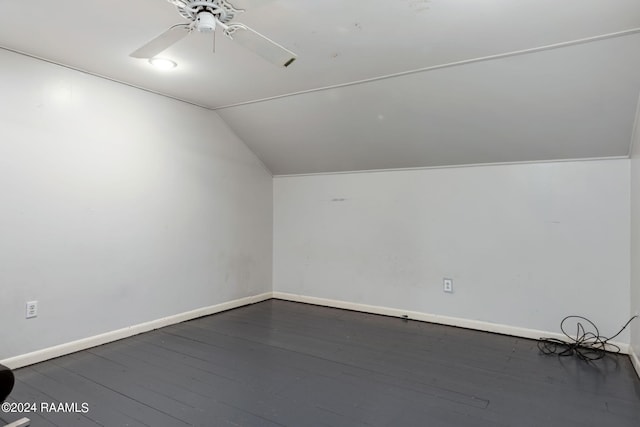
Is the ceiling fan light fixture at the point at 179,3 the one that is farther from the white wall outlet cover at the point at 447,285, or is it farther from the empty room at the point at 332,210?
the white wall outlet cover at the point at 447,285

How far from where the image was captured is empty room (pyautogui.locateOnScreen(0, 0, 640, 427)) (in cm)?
203

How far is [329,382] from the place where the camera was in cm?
236

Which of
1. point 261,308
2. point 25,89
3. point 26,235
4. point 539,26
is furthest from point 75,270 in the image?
point 539,26

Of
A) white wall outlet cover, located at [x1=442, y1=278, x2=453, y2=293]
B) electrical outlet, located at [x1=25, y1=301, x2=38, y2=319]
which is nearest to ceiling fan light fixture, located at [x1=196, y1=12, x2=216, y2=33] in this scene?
electrical outlet, located at [x1=25, y1=301, x2=38, y2=319]

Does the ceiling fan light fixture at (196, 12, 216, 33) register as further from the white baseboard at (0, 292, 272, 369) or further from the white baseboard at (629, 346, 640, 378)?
the white baseboard at (629, 346, 640, 378)

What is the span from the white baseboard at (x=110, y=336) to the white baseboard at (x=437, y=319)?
0.72 metres

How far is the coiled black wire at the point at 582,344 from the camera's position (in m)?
2.86

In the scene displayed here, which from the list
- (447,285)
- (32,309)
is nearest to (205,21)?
(32,309)

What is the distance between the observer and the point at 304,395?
2.19 metres

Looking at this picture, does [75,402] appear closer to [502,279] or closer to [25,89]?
[25,89]

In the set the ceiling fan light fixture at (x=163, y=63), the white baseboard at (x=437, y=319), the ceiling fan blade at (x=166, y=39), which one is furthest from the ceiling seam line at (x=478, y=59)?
the white baseboard at (x=437, y=319)

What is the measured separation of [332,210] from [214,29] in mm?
2764

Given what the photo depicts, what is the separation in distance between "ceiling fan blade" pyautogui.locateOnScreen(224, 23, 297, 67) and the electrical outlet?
7.41 ft

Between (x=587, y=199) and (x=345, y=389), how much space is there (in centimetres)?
243
